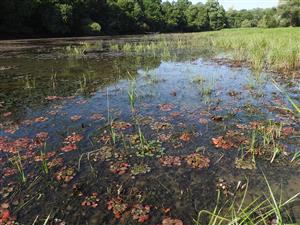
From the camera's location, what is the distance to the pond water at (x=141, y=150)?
4.39m

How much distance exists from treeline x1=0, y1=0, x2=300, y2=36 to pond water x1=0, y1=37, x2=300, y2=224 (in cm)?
4419

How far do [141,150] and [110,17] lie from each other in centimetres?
7327

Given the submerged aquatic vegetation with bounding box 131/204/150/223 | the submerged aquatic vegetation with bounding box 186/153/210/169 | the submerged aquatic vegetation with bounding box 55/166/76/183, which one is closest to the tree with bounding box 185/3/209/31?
the submerged aquatic vegetation with bounding box 186/153/210/169

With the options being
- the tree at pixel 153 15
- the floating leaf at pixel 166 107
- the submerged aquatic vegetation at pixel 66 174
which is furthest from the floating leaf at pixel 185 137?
the tree at pixel 153 15

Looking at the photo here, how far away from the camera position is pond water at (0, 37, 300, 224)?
14.4 ft

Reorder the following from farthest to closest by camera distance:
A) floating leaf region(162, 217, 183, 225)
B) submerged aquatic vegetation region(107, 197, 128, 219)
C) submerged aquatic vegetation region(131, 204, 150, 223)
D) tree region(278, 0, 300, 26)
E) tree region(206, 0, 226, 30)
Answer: tree region(206, 0, 226, 30) < tree region(278, 0, 300, 26) < submerged aquatic vegetation region(107, 197, 128, 219) < submerged aquatic vegetation region(131, 204, 150, 223) < floating leaf region(162, 217, 183, 225)

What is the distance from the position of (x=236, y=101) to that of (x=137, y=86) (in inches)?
156

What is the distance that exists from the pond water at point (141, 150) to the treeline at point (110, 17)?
4419cm

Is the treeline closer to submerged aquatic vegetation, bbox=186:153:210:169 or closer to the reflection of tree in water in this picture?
the reflection of tree in water

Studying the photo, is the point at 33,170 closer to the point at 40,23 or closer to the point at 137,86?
the point at 137,86

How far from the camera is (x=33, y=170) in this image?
532cm

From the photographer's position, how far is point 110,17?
7375 centimetres

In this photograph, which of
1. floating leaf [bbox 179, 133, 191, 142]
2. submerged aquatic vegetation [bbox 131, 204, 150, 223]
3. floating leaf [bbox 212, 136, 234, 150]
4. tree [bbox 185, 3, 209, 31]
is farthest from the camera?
tree [bbox 185, 3, 209, 31]

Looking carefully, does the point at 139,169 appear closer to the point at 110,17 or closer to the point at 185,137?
the point at 185,137
